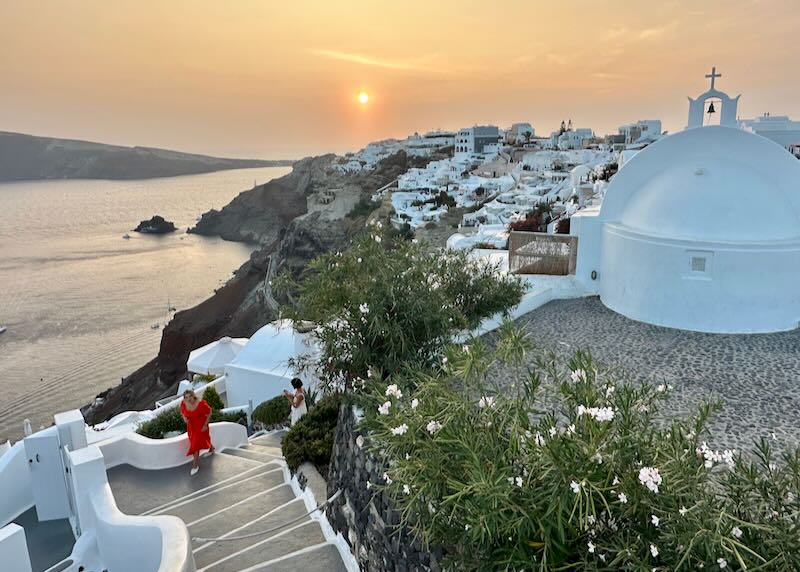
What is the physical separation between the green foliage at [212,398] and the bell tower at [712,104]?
13.3m

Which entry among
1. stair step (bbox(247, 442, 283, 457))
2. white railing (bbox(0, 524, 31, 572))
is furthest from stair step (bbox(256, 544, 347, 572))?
stair step (bbox(247, 442, 283, 457))

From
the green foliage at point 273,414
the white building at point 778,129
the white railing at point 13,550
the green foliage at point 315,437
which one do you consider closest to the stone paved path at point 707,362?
the green foliage at point 315,437

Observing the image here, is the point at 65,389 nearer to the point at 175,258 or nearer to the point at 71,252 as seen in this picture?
the point at 175,258

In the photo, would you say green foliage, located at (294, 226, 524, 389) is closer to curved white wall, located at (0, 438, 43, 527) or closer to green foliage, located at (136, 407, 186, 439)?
curved white wall, located at (0, 438, 43, 527)

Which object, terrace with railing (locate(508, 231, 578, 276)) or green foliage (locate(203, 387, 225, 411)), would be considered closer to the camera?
terrace with railing (locate(508, 231, 578, 276))

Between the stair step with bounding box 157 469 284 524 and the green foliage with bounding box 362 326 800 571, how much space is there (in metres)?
4.75

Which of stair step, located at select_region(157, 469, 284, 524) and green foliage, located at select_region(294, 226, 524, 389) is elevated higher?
green foliage, located at select_region(294, 226, 524, 389)

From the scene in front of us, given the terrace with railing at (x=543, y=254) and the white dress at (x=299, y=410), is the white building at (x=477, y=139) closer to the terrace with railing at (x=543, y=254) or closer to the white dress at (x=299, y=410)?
the terrace with railing at (x=543, y=254)

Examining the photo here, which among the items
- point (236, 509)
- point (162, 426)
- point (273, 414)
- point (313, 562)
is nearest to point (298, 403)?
point (236, 509)

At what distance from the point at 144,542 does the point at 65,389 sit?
33752 millimetres

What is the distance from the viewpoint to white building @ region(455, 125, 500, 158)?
97.2 m

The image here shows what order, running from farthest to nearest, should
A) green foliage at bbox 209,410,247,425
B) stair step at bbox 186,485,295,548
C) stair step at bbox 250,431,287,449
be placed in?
green foliage at bbox 209,410,247,425 → stair step at bbox 250,431,287,449 → stair step at bbox 186,485,295,548

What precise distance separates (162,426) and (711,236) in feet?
40.4

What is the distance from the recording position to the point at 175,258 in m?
76.9
